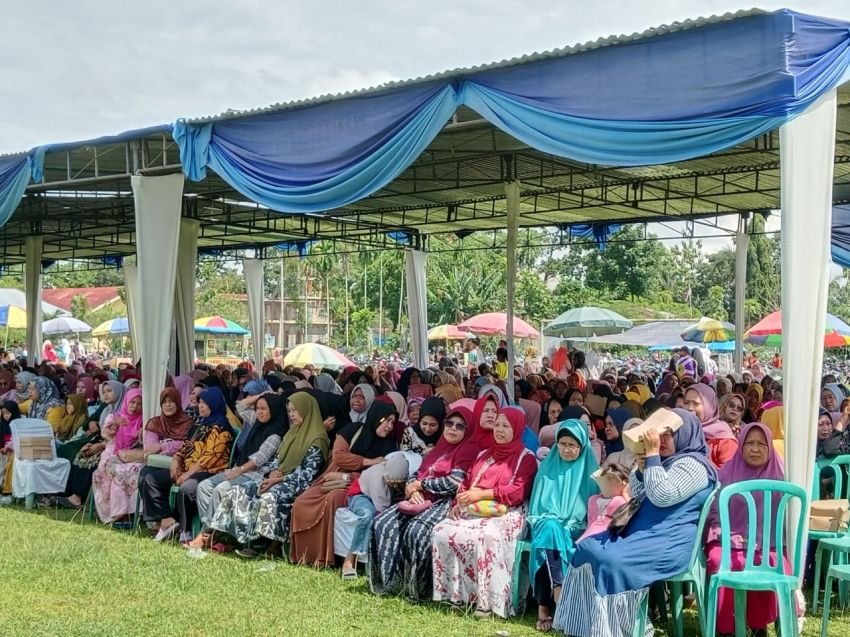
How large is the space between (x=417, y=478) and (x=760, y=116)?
8.76 feet

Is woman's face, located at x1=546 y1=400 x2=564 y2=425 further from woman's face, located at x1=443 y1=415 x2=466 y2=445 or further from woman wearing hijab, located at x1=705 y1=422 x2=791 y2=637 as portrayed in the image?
woman wearing hijab, located at x1=705 y1=422 x2=791 y2=637

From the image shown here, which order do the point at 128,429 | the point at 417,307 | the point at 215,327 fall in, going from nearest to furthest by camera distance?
the point at 128,429
the point at 417,307
the point at 215,327

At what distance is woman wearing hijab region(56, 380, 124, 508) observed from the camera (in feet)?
24.3

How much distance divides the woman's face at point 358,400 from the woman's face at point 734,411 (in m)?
2.63

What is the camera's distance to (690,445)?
418cm

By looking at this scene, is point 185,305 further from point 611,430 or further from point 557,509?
point 557,509

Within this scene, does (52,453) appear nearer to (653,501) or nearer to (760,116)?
(653,501)

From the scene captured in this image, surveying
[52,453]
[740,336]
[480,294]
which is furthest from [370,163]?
[480,294]

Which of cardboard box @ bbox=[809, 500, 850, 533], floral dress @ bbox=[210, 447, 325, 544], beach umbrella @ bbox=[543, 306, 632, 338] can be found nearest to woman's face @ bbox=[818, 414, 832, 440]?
cardboard box @ bbox=[809, 500, 850, 533]

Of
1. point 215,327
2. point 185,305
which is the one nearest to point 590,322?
point 185,305

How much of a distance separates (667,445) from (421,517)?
4.81 feet

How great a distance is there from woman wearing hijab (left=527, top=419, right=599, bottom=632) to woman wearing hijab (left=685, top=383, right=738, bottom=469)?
3.05 feet

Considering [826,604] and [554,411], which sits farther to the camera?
[554,411]

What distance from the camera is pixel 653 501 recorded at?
4055mm
